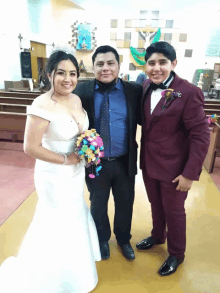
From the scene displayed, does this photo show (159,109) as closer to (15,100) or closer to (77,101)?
(77,101)

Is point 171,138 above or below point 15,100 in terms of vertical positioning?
above

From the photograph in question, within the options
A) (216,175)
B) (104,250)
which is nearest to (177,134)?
(104,250)

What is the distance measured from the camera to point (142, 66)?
37.2ft

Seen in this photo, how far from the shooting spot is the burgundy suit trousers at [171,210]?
170 centimetres

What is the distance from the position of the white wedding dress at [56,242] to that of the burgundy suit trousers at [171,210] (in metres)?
0.61

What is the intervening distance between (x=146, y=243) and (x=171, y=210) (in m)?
0.57

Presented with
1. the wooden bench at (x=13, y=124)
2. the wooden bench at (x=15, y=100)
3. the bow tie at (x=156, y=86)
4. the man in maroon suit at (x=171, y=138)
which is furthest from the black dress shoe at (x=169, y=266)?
the wooden bench at (x=15, y=100)

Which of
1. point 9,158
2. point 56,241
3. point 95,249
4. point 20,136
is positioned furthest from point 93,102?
point 20,136

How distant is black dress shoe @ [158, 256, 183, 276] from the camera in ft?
5.94

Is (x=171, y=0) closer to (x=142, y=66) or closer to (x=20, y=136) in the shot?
(x=142, y=66)

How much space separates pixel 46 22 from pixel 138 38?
15.0ft

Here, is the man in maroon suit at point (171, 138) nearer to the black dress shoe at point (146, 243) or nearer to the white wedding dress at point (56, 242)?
the black dress shoe at point (146, 243)

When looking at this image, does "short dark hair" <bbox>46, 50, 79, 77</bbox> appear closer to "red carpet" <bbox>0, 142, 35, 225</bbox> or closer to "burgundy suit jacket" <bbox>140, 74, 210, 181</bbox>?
"burgundy suit jacket" <bbox>140, 74, 210, 181</bbox>

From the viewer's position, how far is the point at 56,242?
5.21ft
